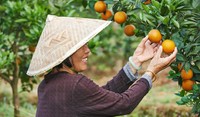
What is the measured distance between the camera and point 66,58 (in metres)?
2.79

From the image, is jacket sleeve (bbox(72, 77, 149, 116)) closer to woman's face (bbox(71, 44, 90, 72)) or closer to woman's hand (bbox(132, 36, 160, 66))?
woman's face (bbox(71, 44, 90, 72))

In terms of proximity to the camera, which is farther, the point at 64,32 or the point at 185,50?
the point at 185,50

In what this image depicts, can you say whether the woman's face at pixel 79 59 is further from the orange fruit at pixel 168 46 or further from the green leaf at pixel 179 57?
the green leaf at pixel 179 57

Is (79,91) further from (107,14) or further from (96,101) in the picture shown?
(107,14)

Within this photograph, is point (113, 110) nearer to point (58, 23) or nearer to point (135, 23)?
point (58, 23)

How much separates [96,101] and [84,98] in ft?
0.20

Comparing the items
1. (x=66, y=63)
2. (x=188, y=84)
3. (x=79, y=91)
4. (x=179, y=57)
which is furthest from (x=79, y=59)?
(x=188, y=84)

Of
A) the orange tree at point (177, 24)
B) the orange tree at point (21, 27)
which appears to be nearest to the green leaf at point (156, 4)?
the orange tree at point (177, 24)

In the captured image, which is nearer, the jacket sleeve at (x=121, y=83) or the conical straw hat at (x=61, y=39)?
the conical straw hat at (x=61, y=39)

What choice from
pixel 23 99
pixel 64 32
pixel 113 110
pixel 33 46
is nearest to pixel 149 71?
pixel 113 110

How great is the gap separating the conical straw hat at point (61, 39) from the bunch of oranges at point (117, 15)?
0.59 meters

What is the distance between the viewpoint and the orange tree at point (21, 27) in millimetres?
4789

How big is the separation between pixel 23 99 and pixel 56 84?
452cm

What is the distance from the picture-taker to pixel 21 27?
5148mm
